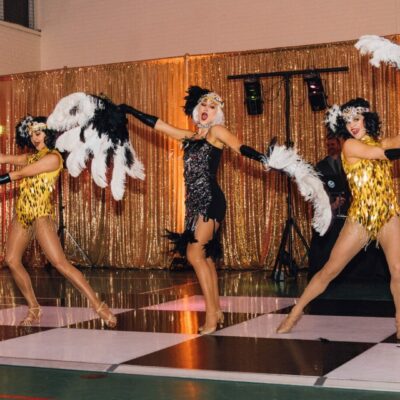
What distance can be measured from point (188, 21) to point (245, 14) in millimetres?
815

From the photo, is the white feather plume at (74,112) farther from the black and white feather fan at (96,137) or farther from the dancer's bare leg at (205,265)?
the dancer's bare leg at (205,265)

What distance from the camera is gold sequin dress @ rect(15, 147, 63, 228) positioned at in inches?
229

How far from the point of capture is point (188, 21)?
36.6 ft

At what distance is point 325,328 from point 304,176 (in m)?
1.07

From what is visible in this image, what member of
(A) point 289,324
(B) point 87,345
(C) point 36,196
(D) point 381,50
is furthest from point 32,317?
(D) point 381,50

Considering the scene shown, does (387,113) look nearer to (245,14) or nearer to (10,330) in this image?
(245,14)

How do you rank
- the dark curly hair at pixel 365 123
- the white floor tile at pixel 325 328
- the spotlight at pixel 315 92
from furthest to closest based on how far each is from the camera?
the spotlight at pixel 315 92 < the white floor tile at pixel 325 328 < the dark curly hair at pixel 365 123

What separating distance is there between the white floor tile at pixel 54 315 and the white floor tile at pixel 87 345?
39 centimetres

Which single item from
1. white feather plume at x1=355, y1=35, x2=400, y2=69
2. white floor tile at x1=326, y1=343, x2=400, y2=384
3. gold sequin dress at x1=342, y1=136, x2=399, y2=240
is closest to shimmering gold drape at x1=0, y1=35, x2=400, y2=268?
white feather plume at x1=355, y1=35, x2=400, y2=69

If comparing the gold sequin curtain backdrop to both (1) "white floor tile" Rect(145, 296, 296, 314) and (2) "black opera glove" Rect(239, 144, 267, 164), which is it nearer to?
(1) "white floor tile" Rect(145, 296, 296, 314)

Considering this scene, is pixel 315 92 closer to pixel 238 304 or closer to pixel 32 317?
pixel 238 304

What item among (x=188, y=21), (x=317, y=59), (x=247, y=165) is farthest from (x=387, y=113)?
(x=188, y=21)

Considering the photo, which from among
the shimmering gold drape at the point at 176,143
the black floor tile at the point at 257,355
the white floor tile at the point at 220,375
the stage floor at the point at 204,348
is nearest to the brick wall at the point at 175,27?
the shimmering gold drape at the point at 176,143

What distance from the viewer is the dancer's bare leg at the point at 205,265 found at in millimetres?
5422
